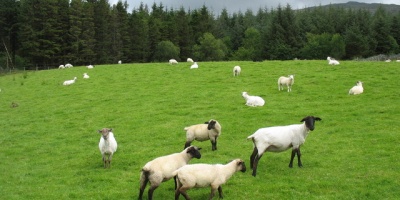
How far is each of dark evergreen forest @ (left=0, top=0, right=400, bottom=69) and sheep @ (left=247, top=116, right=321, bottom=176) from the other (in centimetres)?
7193

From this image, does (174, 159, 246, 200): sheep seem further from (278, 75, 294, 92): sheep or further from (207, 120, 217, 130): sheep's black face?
(278, 75, 294, 92): sheep

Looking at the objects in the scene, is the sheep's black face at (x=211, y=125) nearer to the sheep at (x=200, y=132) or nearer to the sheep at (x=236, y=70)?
the sheep at (x=200, y=132)

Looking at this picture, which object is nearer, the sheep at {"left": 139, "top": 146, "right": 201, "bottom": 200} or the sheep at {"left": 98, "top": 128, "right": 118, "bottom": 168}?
the sheep at {"left": 139, "top": 146, "right": 201, "bottom": 200}

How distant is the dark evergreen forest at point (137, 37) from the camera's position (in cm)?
7906

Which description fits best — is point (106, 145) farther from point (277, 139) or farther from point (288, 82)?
point (288, 82)

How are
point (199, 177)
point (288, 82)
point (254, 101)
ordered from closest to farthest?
point (199, 177) < point (254, 101) < point (288, 82)

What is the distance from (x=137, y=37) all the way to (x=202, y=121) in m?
74.0

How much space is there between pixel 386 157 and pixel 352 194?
14.6 feet

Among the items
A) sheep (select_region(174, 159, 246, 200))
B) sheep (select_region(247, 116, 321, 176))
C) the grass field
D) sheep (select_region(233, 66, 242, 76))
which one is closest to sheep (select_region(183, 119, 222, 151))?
the grass field

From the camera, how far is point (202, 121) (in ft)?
75.0

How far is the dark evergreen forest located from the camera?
7906cm

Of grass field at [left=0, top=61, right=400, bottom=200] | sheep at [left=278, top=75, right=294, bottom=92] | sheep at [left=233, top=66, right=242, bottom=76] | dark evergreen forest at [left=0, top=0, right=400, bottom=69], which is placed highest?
dark evergreen forest at [left=0, top=0, right=400, bottom=69]

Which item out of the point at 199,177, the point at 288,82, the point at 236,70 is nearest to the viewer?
the point at 199,177

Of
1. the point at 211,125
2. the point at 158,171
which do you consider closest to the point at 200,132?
the point at 211,125
